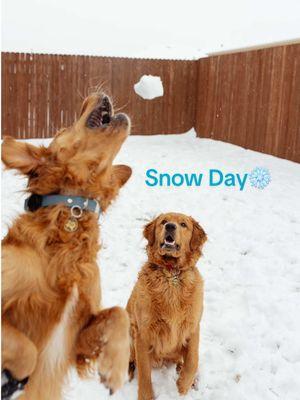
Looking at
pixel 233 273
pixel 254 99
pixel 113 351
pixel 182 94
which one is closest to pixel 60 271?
pixel 113 351

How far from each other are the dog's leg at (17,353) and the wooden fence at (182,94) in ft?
29.9

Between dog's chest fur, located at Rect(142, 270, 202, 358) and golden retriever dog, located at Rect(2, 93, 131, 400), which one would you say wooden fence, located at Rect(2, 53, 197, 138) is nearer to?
dog's chest fur, located at Rect(142, 270, 202, 358)

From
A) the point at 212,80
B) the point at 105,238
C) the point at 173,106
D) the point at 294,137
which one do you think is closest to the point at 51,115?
the point at 173,106

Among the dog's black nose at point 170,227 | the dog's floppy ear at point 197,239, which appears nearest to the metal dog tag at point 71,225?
the dog's black nose at point 170,227

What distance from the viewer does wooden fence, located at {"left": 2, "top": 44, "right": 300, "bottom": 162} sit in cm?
1082

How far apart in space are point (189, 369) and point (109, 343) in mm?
1169

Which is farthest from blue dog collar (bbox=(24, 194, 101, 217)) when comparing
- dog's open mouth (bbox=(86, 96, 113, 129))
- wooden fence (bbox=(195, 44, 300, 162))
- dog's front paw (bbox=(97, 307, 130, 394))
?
→ wooden fence (bbox=(195, 44, 300, 162))

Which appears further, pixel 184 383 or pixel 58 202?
pixel 184 383

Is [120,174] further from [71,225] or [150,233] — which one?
[150,233]

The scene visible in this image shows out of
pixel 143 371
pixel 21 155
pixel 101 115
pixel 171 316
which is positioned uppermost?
pixel 101 115

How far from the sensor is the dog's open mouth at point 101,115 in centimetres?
252

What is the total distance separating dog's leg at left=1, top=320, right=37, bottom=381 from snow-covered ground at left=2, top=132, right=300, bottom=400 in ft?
2.53

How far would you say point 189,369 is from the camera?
3160 mm

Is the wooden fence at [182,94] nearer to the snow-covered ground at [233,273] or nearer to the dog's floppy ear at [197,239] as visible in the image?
the snow-covered ground at [233,273]
